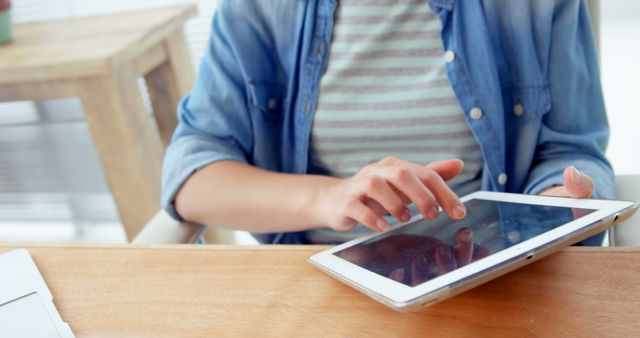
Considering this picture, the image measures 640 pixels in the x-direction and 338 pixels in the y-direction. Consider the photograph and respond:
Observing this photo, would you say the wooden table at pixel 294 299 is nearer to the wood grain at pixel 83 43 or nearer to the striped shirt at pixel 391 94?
the striped shirt at pixel 391 94

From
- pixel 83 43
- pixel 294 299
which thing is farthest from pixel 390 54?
pixel 83 43

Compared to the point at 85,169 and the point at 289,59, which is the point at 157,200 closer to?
the point at 289,59

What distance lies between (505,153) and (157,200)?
2.27 ft

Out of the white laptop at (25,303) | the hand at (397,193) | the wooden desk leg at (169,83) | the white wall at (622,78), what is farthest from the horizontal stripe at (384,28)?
the white wall at (622,78)

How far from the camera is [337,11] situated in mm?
770

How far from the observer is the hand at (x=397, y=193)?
519 millimetres

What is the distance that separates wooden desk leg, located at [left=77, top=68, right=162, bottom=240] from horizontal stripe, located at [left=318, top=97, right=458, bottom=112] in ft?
1.63

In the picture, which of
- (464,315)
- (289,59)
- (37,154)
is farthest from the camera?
(37,154)

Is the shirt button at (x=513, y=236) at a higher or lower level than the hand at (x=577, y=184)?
lower

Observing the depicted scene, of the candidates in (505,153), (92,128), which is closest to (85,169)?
(92,128)

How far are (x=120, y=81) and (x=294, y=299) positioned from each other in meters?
0.76

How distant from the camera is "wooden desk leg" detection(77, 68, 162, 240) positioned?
113cm

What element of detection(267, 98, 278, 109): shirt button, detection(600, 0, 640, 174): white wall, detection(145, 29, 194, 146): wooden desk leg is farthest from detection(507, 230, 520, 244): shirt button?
detection(600, 0, 640, 174): white wall

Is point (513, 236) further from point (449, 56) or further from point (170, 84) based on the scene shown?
point (170, 84)
